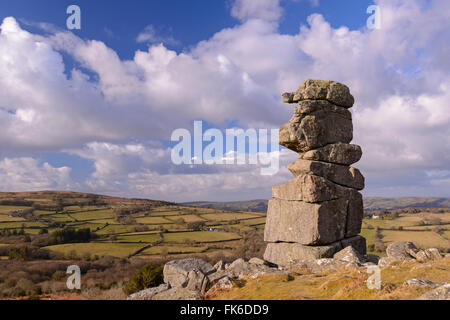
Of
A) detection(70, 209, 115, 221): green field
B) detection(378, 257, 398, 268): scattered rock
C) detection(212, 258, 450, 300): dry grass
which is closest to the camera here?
detection(212, 258, 450, 300): dry grass

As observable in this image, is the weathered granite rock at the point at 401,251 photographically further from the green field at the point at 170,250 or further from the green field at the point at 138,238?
the green field at the point at 138,238

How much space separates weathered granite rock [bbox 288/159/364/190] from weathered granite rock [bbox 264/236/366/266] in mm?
4495

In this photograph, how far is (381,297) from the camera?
11125 millimetres

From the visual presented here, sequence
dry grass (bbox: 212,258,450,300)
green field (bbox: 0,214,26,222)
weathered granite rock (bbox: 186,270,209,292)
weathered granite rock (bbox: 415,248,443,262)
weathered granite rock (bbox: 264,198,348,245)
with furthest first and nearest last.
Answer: green field (bbox: 0,214,26,222)
weathered granite rock (bbox: 264,198,348,245)
weathered granite rock (bbox: 415,248,443,262)
weathered granite rock (bbox: 186,270,209,292)
dry grass (bbox: 212,258,450,300)

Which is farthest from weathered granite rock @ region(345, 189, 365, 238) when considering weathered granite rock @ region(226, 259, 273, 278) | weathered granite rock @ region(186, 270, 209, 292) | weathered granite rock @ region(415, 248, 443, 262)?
weathered granite rock @ region(186, 270, 209, 292)

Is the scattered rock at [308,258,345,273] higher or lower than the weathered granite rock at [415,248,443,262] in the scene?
lower

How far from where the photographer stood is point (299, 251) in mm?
21516

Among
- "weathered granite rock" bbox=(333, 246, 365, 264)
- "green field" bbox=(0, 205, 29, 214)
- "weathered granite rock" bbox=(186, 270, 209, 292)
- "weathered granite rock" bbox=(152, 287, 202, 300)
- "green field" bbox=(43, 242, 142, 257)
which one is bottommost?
"green field" bbox=(43, 242, 142, 257)

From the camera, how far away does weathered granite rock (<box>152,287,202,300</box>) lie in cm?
1488

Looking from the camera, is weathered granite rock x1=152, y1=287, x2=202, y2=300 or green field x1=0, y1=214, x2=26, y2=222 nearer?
weathered granite rock x1=152, y1=287, x2=202, y2=300

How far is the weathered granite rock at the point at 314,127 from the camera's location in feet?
75.6

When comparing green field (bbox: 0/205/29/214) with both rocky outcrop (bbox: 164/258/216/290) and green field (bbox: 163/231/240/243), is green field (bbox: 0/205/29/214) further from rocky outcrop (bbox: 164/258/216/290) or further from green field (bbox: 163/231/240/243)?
rocky outcrop (bbox: 164/258/216/290)

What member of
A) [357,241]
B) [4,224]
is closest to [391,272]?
[357,241]
